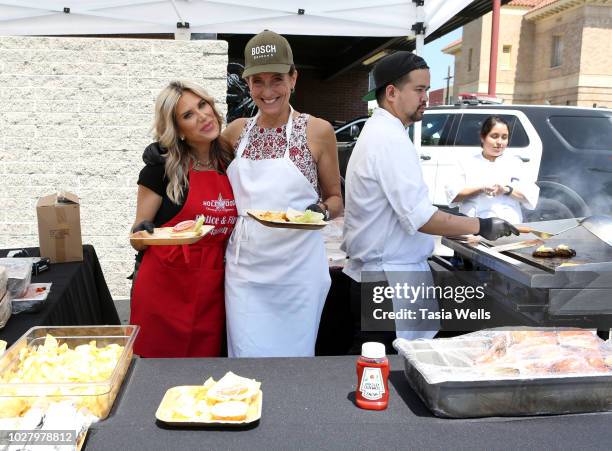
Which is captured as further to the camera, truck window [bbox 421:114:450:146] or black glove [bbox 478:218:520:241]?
truck window [bbox 421:114:450:146]

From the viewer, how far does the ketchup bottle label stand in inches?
48.9

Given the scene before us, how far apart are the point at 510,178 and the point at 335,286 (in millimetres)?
1376

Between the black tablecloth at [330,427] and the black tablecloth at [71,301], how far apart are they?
71cm

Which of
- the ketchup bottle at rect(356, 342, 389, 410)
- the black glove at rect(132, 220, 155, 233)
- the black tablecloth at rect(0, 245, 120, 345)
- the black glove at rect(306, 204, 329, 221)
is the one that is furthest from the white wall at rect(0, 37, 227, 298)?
the ketchup bottle at rect(356, 342, 389, 410)

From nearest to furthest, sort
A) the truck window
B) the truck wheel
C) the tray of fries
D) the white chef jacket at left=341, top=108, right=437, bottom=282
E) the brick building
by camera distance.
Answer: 1. the tray of fries
2. the white chef jacket at left=341, top=108, right=437, bottom=282
3. the truck wheel
4. the truck window
5. the brick building

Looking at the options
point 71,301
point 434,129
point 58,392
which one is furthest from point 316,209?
point 434,129

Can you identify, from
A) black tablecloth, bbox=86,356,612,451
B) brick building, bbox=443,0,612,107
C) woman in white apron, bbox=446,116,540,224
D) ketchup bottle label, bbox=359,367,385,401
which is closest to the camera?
black tablecloth, bbox=86,356,612,451

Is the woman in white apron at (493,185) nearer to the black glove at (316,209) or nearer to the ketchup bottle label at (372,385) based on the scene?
the black glove at (316,209)

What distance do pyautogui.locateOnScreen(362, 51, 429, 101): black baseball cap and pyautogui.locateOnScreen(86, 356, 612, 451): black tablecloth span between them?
1.08 m

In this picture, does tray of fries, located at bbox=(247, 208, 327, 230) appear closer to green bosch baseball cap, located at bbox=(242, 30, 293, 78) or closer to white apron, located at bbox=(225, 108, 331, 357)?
white apron, located at bbox=(225, 108, 331, 357)

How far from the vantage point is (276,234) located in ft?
6.82

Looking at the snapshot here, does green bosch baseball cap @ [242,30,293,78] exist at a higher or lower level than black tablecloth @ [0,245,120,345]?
higher

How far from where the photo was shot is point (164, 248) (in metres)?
2.15

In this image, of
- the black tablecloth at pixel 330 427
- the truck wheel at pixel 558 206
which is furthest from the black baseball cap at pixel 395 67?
the truck wheel at pixel 558 206
